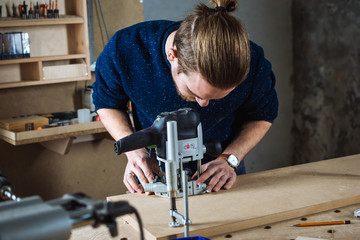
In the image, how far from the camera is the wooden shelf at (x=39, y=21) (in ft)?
10.6

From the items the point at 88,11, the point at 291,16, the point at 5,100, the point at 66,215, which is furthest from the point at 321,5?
the point at 66,215

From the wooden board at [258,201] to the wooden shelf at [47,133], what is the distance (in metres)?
1.59

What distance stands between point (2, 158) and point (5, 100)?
1.52 ft

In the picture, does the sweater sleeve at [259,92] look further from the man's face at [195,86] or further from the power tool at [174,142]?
the power tool at [174,142]

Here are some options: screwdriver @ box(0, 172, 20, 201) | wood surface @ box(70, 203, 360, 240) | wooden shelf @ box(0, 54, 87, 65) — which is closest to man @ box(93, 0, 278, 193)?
wood surface @ box(70, 203, 360, 240)

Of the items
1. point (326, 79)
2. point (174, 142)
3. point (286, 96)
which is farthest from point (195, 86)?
point (286, 96)

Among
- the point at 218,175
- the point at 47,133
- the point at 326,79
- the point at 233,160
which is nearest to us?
the point at 218,175

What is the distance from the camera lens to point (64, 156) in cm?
379

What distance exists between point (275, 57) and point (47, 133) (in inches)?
105

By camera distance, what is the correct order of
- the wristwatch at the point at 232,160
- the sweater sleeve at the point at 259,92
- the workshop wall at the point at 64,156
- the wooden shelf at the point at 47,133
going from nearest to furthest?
the wristwatch at the point at 232,160 < the sweater sleeve at the point at 259,92 < the wooden shelf at the point at 47,133 < the workshop wall at the point at 64,156

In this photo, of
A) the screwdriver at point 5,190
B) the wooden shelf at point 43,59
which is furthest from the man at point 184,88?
the wooden shelf at point 43,59

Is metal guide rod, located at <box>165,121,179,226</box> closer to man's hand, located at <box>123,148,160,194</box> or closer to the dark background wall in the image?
man's hand, located at <box>123,148,160,194</box>

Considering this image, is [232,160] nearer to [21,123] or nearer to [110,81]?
[110,81]

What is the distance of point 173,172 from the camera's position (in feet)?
4.22
